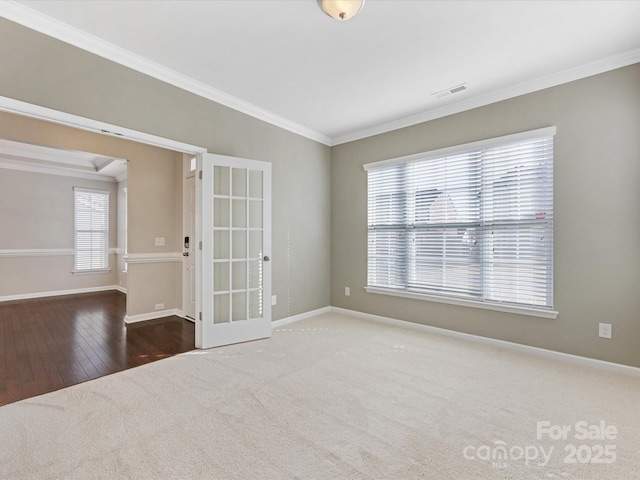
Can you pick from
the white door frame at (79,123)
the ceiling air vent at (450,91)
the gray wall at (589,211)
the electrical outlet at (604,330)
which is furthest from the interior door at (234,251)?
the electrical outlet at (604,330)

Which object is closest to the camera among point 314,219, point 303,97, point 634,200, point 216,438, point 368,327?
point 216,438

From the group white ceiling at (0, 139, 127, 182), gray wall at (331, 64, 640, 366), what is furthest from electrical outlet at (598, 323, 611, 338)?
white ceiling at (0, 139, 127, 182)

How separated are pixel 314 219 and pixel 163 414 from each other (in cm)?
318

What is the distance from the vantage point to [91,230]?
6820mm

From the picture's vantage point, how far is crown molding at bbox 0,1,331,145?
2116 mm

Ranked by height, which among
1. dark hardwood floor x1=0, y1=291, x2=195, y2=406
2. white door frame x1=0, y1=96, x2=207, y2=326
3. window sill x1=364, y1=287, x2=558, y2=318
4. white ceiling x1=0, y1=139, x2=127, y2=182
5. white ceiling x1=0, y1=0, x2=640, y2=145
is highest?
white ceiling x1=0, y1=0, x2=640, y2=145

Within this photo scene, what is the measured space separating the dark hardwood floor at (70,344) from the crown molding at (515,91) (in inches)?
151

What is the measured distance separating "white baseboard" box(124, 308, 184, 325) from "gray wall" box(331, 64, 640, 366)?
430 centimetres

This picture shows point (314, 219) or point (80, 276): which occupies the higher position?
point (314, 219)

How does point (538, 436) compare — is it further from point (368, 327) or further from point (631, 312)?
point (368, 327)

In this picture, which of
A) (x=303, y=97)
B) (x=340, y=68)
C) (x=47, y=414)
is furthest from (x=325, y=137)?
(x=47, y=414)

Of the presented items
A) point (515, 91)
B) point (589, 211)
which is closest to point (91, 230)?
point (515, 91)

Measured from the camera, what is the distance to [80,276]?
662 centimetres

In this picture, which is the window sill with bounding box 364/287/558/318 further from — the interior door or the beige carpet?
the interior door
